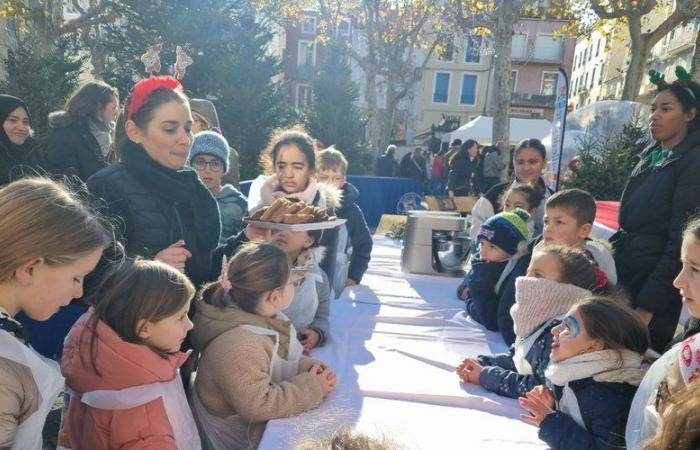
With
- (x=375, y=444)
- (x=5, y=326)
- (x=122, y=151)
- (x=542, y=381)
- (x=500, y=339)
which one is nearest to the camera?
(x=375, y=444)

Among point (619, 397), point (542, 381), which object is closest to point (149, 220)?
point (542, 381)

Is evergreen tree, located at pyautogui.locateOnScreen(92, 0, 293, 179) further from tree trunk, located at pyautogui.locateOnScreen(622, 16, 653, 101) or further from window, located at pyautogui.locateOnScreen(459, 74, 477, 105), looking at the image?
window, located at pyautogui.locateOnScreen(459, 74, 477, 105)

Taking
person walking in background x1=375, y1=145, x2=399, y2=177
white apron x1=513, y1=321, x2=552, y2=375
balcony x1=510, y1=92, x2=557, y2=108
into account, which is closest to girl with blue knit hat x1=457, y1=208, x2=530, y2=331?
white apron x1=513, y1=321, x2=552, y2=375

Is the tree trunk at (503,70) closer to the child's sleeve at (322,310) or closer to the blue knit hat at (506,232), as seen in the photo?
the blue knit hat at (506,232)

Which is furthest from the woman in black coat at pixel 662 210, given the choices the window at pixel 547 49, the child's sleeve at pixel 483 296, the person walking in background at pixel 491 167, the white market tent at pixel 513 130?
the window at pixel 547 49

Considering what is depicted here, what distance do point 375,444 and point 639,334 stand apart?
3.45 ft

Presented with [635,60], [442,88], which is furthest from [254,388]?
[442,88]

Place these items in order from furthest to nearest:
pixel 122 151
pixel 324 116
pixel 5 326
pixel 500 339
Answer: pixel 324 116, pixel 500 339, pixel 122 151, pixel 5 326

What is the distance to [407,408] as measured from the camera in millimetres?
1760

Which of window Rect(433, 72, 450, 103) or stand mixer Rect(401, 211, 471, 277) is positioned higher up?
window Rect(433, 72, 450, 103)

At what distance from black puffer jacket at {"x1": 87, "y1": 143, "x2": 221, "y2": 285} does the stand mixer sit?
2.16 m

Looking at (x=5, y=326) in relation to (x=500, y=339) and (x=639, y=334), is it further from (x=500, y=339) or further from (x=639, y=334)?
(x=500, y=339)

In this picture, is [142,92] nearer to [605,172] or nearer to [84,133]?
[84,133]

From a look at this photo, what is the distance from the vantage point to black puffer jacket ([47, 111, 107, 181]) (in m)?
3.41
